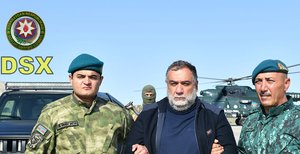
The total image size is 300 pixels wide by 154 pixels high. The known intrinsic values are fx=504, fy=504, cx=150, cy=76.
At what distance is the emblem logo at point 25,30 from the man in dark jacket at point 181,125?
1531cm

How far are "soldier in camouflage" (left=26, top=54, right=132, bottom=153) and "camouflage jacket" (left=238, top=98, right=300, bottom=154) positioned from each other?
40.8 inches

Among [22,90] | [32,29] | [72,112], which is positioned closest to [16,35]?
[32,29]

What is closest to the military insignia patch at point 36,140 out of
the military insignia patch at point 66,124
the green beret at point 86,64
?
the military insignia patch at point 66,124

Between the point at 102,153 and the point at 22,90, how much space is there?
13.2 ft

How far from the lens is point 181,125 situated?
361 centimetres

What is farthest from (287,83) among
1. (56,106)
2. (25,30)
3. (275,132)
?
(25,30)

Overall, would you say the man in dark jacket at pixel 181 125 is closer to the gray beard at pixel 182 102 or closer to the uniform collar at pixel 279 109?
the gray beard at pixel 182 102

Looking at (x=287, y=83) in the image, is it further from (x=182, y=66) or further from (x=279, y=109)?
(x=182, y=66)

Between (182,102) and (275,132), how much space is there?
0.69 meters

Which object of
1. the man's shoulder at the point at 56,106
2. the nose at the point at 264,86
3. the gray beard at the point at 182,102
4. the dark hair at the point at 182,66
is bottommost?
the man's shoulder at the point at 56,106

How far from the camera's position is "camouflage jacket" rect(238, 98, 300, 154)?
3516mm

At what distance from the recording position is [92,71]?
3.74 meters

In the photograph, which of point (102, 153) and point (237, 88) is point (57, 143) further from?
point (237, 88)

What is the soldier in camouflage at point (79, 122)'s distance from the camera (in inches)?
146
